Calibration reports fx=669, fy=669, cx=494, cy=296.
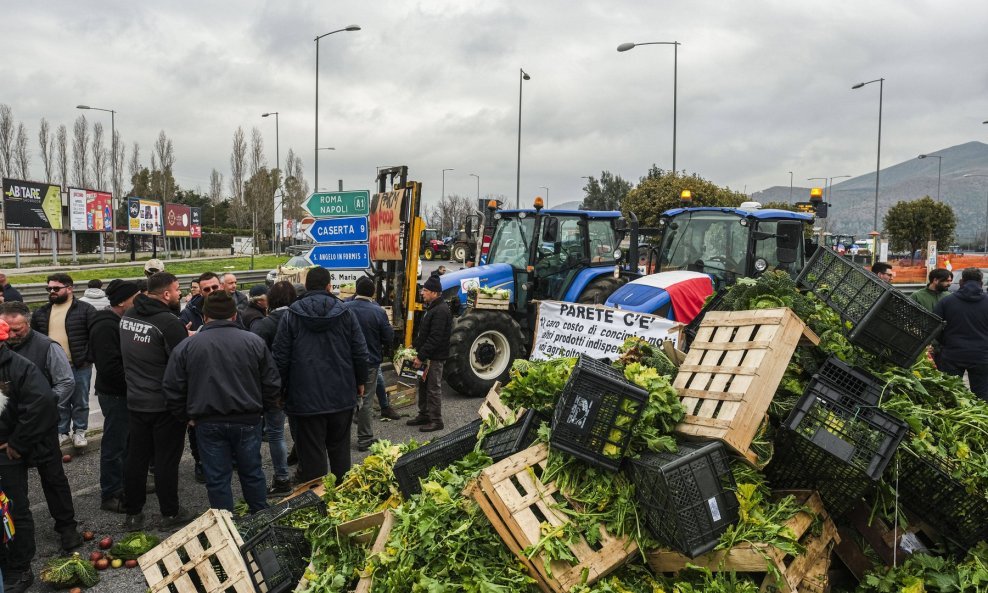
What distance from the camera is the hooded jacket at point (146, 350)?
5.61 metres

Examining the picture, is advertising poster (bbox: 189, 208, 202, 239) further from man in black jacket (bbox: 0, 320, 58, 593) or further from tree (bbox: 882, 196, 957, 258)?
tree (bbox: 882, 196, 957, 258)

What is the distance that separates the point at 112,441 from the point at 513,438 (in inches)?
155

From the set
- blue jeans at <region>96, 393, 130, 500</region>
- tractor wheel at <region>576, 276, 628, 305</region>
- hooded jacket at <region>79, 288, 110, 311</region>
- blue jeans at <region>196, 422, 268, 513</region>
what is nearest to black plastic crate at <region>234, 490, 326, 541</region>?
blue jeans at <region>196, 422, 268, 513</region>

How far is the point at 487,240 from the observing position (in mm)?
12234

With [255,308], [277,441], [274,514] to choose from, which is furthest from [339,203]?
[274,514]

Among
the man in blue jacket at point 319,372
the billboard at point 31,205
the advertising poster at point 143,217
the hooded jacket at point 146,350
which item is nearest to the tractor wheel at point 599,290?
the man in blue jacket at point 319,372

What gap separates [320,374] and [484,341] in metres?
4.32

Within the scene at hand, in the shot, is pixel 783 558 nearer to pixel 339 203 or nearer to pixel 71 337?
pixel 71 337

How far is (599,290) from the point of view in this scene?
10.8m

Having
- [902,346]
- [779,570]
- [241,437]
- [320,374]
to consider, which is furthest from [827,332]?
[241,437]

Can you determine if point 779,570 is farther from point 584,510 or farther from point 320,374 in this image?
point 320,374

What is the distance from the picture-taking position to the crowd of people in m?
4.76

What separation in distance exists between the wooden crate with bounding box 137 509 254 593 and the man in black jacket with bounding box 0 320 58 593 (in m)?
1.11

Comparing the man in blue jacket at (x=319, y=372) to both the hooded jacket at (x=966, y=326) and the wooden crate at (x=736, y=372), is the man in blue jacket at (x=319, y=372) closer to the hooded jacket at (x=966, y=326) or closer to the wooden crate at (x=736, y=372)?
the wooden crate at (x=736, y=372)
